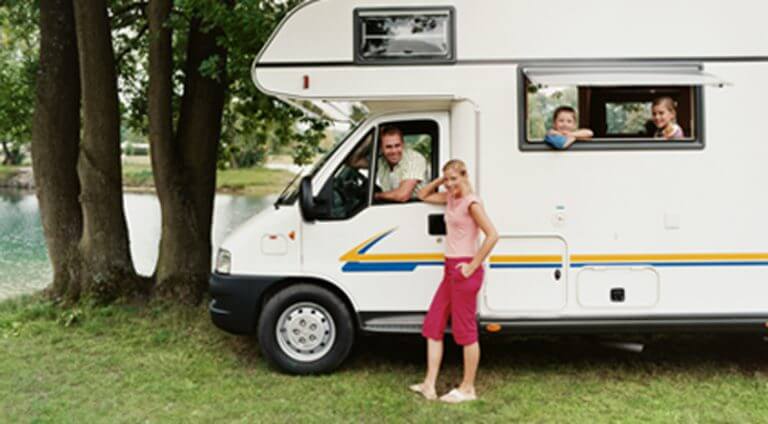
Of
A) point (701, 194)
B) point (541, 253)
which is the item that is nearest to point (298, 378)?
point (541, 253)

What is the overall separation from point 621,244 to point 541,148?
3.16 feet

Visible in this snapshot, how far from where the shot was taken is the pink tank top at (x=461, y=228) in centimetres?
523

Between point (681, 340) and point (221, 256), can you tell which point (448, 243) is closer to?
point (221, 256)

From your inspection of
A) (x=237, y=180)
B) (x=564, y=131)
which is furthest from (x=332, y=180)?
(x=237, y=180)

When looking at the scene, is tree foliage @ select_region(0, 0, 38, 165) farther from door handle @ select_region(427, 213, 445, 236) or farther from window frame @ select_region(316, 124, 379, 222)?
door handle @ select_region(427, 213, 445, 236)

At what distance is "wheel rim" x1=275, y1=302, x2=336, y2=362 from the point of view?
19.2 feet

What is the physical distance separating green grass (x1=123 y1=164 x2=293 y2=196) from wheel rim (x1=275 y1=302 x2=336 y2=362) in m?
25.9

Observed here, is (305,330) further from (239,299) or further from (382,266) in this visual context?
(382,266)

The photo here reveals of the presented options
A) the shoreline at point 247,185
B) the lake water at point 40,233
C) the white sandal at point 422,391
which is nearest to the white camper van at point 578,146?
the white sandal at point 422,391

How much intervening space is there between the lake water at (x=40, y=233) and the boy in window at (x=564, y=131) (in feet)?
10.7

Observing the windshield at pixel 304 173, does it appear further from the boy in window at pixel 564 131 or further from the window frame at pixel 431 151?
the boy in window at pixel 564 131

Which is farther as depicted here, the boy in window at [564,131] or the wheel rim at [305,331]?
the wheel rim at [305,331]

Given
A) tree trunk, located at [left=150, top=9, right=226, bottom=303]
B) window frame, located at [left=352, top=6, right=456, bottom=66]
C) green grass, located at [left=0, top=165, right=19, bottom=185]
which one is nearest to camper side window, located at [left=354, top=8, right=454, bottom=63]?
window frame, located at [left=352, top=6, right=456, bottom=66]

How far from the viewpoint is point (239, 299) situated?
19.2ft
